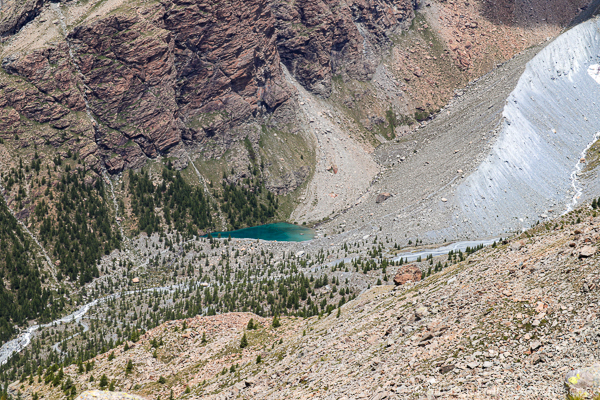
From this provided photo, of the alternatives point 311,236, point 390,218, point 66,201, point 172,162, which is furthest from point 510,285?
point 172,162

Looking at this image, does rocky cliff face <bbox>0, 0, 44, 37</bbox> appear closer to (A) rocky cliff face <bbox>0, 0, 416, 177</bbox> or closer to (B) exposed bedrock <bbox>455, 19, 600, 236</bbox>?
(A) rocky cliff face <bbox>0, 0, 416, 177</bbox>

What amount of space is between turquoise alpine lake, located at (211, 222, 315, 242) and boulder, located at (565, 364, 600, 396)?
424 feet

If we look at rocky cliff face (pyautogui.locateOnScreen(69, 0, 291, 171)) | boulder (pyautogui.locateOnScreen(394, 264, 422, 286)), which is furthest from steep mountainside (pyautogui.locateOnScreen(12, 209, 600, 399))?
rocky cliff face (pyautogui.locateOnScreen(69, 0, 291, 171))

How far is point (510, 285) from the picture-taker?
118 ft

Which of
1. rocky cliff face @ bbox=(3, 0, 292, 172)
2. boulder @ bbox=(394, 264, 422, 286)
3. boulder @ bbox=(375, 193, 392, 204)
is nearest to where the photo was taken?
boulder @ bbox=(394, 264, 422, 286)

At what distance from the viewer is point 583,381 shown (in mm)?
22375

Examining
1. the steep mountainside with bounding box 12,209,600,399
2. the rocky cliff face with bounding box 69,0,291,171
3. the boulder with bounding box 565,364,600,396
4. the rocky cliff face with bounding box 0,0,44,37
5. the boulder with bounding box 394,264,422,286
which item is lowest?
the boulder with bounding box 394,264,422,286

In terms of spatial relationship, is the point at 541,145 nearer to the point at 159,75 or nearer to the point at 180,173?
the point at 180,173

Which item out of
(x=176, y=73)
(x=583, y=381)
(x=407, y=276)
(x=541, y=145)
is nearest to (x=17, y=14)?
(x=176, y=73)

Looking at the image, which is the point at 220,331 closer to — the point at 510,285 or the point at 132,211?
the point at 510,285

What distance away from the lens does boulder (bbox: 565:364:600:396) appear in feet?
71.7

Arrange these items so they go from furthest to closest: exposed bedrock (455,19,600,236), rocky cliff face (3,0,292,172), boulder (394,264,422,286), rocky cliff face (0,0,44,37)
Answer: rocky cliff face (0,0,44,37), rocky cliff face (3,0,292,172), exposed bedrock (455,19,600,236), boulder (394,264,422,286)

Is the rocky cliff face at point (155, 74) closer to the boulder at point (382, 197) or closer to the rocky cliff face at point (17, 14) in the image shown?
the rocky cliff face at point (17, 14)

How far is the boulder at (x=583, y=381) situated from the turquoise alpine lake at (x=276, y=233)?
129 meters
